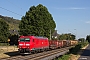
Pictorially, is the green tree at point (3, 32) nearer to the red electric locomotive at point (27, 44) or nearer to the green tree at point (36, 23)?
the green tree at point (36, 23)

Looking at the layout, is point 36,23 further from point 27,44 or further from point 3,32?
point 27,44

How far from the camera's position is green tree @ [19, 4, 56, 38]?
7050 centimetres

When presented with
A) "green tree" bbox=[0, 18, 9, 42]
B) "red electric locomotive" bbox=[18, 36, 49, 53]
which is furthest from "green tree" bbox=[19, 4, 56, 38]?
"red electric locomotive" bbox=[18, 36, 49, 53]

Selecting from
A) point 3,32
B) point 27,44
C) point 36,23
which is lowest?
point 27,44

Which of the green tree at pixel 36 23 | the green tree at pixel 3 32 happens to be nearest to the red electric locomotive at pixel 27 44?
the green tree at pixel 36 23

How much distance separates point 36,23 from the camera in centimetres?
7144

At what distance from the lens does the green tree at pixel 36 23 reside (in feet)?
231

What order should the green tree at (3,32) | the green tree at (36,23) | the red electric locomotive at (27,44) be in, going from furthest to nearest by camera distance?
the green tree at (3,32) → the green tree at (36,23) → the red electric locomotive at (27,44)

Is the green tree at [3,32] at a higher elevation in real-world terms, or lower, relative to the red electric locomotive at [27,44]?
higher

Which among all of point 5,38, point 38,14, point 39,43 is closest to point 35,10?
point 38,14

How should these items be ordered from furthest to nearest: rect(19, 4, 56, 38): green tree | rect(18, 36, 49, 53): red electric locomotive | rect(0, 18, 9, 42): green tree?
rect(0, 18, 9, 42): green tree < rect(19, 4, 56, 38): green tree < rect(18, 36, 49, 53): red electric locomotive

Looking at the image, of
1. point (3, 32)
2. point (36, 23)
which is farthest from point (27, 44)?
point (3, 32)

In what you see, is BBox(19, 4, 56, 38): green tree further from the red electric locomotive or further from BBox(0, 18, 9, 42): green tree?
the red electric locomotive

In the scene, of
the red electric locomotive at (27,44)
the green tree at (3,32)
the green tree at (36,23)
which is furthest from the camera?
the green tree at (3,32)
